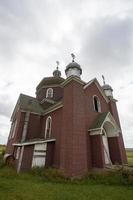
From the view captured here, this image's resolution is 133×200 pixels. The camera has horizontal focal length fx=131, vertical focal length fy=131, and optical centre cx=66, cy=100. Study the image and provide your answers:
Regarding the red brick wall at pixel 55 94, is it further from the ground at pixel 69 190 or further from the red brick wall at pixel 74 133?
the ground at pixel 69 190

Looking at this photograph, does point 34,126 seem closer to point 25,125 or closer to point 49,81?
point 25,125

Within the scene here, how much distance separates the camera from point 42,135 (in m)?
16.3

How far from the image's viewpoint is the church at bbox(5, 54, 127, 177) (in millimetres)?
11188

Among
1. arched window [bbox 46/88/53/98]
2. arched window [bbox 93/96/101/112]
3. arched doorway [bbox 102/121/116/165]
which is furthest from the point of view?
arched window [bbox 46/88/53/98]

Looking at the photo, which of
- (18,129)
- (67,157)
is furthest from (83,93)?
(18,129)

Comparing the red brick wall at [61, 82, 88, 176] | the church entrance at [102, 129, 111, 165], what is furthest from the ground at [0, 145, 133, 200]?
the church entrance at [102, 129, 111, 165]

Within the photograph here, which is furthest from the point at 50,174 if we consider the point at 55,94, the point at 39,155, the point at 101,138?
the point at 55,94

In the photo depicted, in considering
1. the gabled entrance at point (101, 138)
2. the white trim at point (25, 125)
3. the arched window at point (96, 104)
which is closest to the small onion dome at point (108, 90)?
the arched window at point (96, 104)

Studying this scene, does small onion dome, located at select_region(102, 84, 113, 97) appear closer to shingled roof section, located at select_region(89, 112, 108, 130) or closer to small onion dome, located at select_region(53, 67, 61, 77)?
shingled roof section, located at select_region(89, 112, 108, 130)

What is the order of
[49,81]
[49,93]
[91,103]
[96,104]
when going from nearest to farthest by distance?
[91,103] < [96,104] < [49,93] < [49,81]

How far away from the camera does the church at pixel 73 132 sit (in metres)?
11.2

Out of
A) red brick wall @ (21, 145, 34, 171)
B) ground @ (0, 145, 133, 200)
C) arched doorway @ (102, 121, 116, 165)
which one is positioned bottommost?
ground @ (0, 145, 133, 200)

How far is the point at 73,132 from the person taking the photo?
→ 11398 mm

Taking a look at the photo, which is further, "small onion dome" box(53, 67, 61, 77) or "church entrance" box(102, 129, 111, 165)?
"small onion dome" box(53, 67, 61, 77)
